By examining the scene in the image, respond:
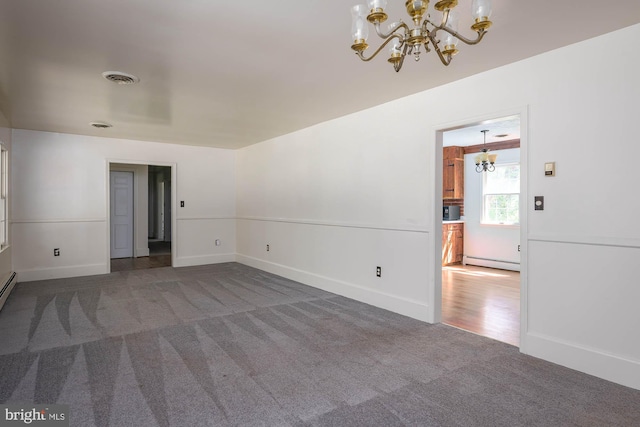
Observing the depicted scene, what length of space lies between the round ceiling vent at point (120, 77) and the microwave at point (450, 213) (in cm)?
579

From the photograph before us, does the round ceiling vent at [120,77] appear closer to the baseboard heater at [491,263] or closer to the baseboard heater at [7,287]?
the baseboard heater at [7,287]

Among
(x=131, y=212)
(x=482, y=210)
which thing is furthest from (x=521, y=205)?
(x=131, y=212)

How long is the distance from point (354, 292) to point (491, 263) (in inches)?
145

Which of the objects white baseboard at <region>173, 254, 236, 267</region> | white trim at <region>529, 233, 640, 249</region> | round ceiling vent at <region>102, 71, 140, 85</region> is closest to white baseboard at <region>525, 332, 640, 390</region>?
white trim at <region>529, 233, 640, 249</region>

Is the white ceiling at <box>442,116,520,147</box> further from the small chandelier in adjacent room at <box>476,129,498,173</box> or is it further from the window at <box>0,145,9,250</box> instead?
the window at <box>0,145,9,250</box>

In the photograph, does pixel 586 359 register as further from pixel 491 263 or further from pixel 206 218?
pixel 206 218

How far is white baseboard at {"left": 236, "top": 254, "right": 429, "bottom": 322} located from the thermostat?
1.66m

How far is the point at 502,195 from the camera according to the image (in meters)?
7.02

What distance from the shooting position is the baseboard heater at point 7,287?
428cm

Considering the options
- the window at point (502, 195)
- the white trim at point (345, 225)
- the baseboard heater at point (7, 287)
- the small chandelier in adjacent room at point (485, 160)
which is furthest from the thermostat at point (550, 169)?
the baseboard heater at point (7, 287)

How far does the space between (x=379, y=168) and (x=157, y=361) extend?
9.51ft

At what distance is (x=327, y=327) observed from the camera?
11.6 feet

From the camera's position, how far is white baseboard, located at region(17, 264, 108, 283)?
223 inches

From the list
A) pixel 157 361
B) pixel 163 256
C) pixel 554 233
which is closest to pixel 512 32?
pixel 554 233
